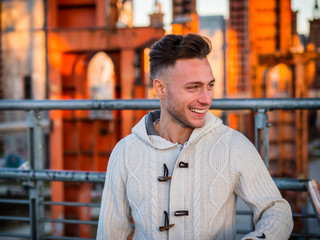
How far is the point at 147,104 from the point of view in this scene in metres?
2.61

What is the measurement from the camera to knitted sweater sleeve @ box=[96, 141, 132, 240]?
186 cm

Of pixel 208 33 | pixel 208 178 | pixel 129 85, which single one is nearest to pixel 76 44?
pixel 129 85

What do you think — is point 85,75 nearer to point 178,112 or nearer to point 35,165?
point 35,165

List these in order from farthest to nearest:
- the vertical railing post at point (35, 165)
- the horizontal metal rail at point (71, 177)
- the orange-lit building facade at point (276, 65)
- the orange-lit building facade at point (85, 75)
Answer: the orange-lit building facade at point (276, 65) < the orange-lit building facade at point (85, 75) < the vertical railing post at point (35, 165) < the horizontal metal rail at point (71, 177)

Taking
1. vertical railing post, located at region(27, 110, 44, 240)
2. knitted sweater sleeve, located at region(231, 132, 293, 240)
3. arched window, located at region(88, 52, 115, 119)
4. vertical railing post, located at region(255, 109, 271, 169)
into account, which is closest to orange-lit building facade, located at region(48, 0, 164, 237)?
vertical railing post, located at region(27, 110, 44, 240)

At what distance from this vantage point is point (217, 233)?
1.74 metres

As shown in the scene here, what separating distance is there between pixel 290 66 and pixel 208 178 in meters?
10.5

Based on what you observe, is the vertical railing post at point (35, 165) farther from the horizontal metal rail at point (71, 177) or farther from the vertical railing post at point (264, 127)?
the vertical railing post at point (264, 127)

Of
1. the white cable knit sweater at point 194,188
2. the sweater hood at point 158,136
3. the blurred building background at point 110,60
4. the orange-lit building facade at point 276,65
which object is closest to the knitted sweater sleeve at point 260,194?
the white cable knit sweater at point 194,188

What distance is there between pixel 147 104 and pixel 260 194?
3.66ft

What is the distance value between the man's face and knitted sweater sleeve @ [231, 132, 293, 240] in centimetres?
20

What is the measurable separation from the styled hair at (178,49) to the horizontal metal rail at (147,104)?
2.48 feet

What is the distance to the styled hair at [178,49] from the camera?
5.71 feet

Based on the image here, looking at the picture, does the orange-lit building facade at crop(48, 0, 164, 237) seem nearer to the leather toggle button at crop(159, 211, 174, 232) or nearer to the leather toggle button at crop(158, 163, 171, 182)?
the leather toggle button at crop(158, 163, 171, 182)
